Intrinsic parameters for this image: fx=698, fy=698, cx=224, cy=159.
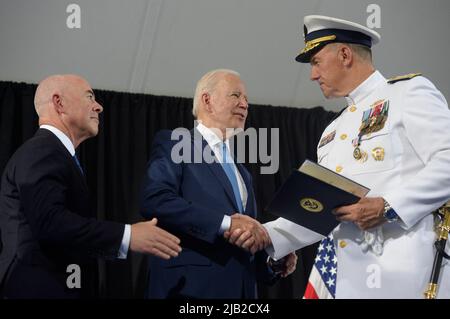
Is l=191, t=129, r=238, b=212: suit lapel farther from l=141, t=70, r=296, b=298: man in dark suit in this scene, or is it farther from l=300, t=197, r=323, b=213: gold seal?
l=300, t=197, r=323, b=213: gold seal

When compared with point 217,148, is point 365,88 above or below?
above

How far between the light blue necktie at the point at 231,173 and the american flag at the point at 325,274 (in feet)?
1.29

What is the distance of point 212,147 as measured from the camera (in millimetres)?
3047

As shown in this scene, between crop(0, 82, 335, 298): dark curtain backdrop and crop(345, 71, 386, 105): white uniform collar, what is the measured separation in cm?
196

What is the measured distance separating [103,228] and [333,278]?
890mm

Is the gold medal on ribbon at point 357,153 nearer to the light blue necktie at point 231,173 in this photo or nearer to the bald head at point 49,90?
the light blue necktie at point 231,173

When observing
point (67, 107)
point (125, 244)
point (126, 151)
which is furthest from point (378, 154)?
point (126, 151)

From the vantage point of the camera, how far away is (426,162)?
248 cm

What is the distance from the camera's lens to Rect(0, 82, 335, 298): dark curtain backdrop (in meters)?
4.27

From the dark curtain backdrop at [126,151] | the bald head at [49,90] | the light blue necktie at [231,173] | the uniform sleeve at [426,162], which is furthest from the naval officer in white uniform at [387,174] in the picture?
the dark curtain backdrop at [126,151]

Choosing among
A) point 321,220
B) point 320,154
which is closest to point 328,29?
point 320,154

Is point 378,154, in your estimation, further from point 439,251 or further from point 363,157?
point 439,251

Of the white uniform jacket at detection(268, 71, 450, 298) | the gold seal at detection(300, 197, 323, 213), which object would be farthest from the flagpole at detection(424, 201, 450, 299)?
the gold seal at detection(300, 197, 323, 213)

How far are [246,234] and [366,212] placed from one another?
1.69 feet
